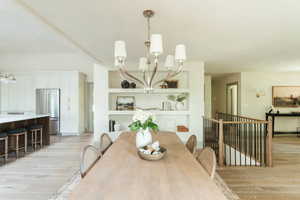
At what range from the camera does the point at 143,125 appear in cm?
195

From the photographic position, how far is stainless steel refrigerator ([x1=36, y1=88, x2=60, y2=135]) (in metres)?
6.52

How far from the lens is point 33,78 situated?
6.55m

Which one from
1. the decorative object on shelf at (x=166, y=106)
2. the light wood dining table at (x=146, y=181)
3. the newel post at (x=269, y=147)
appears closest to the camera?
the light wood dining table at (x=146, y=181)

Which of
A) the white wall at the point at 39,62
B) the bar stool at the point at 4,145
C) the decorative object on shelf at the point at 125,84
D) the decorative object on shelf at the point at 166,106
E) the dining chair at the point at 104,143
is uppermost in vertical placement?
the white wall at the point at 39,62

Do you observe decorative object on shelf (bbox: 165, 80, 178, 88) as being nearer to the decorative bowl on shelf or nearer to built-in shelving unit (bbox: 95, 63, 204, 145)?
built-in shelving unit (bbox: 95, 63, 204, 145)

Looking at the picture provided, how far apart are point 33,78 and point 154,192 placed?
7085mm

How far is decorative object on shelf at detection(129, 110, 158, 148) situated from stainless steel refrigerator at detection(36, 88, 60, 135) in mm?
5584

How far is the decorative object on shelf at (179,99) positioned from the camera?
5066 millimetres

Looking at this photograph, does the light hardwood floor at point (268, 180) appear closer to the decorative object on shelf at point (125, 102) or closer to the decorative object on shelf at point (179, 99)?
the decorative object on shelf at point (179, 99)

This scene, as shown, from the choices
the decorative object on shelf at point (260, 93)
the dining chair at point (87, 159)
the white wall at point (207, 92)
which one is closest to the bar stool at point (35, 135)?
the dining chair at point (87, 159)

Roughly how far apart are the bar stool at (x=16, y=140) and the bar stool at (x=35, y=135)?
203mm

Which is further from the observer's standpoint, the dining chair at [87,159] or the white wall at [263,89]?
the white wall at [263,89]

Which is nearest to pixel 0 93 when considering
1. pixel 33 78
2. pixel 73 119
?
pixel 33 78

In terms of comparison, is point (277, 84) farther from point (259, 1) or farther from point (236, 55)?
point (259, 1)
